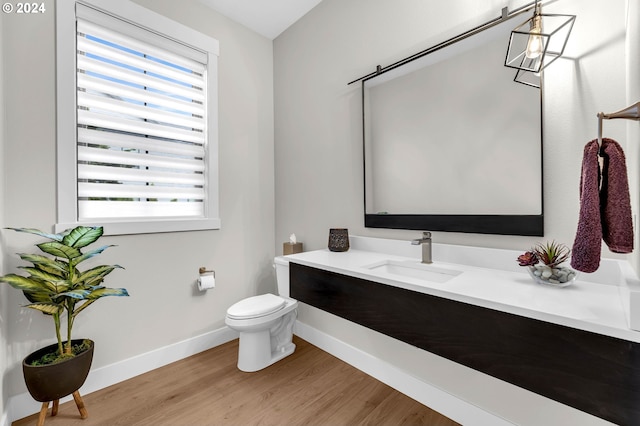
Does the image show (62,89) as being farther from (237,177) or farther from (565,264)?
(565,264)

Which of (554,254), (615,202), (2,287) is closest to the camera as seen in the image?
(615,202)

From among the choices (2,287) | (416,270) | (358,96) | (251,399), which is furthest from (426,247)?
(2,287)

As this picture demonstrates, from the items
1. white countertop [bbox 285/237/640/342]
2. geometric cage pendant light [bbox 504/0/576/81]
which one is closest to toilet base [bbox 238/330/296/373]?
white countertop [bbox 285/237/640/342]

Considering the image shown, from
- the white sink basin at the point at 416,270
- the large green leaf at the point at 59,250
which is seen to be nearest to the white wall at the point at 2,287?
the large green leaf at the point at 59,250

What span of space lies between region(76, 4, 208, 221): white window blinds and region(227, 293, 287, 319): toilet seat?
2.67 feet

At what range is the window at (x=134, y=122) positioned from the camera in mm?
1716

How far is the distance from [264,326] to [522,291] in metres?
1.55

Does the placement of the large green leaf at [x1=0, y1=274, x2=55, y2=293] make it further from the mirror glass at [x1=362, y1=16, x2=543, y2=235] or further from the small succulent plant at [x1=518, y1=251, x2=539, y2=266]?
the small succulent plant at [x1=518, y1=251, x2=539, y2=266]

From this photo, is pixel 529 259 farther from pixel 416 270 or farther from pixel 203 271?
pixel 203 271

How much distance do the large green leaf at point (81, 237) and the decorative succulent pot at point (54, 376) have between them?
0.59 metres

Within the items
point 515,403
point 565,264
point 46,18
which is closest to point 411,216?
point 565,264

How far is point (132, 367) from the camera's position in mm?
1915

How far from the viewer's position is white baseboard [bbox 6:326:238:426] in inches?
60.9

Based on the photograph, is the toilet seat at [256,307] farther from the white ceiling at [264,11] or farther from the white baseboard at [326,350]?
the white ceiling at [264,11]
